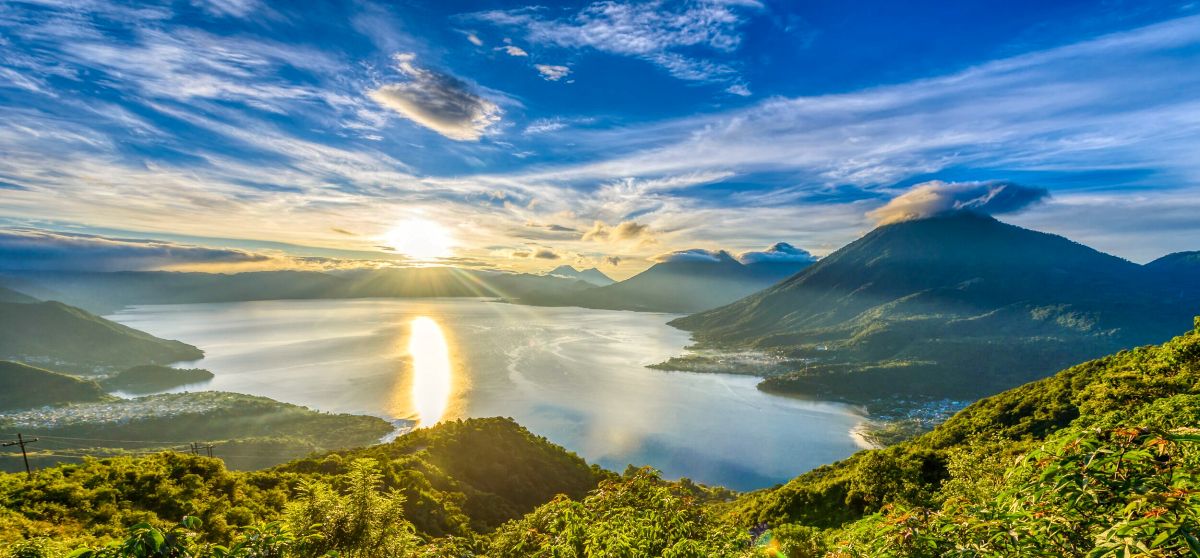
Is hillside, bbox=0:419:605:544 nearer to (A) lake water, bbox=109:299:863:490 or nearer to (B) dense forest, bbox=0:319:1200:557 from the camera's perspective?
(B) dense forest, bbox=0:319:1200:557

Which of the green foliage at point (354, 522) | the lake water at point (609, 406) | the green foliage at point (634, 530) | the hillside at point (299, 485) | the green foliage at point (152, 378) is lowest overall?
the green foliage at point (152, 378)

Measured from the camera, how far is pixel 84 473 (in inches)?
736

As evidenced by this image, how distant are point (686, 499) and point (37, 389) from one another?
203197mm

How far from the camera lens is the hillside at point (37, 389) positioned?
12500 centimetres

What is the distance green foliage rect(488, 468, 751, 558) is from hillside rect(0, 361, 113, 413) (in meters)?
188

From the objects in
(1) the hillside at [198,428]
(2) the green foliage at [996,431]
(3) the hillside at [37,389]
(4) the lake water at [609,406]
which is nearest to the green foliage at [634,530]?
(2) the green foliage at [996,431]

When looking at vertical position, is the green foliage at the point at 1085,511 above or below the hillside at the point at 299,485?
above

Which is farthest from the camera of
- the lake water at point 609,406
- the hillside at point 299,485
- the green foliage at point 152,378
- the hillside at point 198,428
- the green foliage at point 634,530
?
the green foliage at point 152,378

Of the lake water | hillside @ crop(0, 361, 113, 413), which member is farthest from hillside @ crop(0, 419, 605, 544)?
hillside @ crop(0, 361, 113, 413)

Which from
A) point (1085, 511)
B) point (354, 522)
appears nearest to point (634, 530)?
point (1085, 511)

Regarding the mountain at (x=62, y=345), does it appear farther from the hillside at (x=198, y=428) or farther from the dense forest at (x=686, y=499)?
the dense forest at (x=686, y=499)

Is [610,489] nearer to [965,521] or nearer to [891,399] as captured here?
[965,521]

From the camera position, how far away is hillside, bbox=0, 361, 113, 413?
410 ft

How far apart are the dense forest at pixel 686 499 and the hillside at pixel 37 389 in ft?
517
